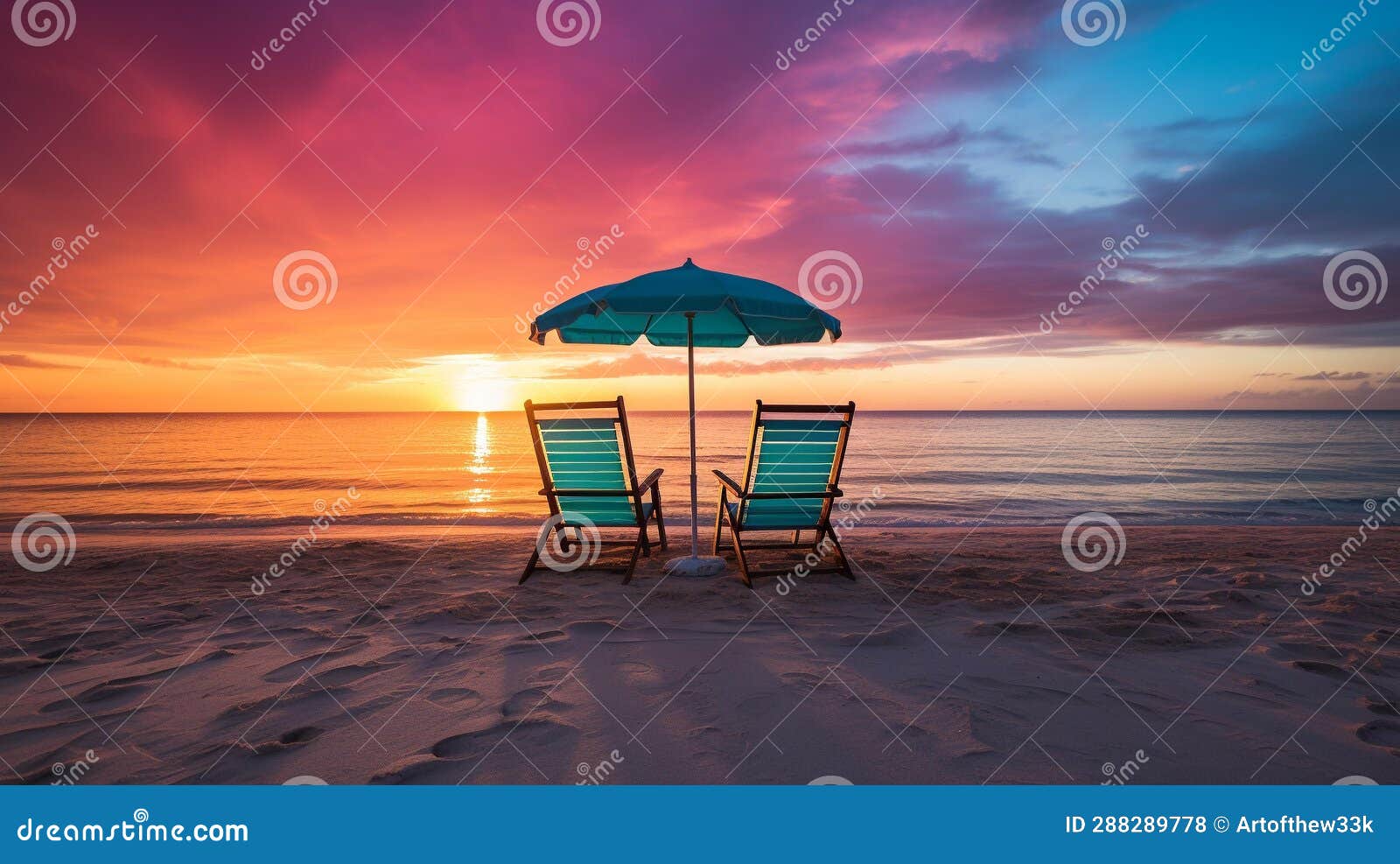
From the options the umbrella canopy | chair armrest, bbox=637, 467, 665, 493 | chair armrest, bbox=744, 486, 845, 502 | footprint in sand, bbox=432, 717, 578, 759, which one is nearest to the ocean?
the umbrella canopy

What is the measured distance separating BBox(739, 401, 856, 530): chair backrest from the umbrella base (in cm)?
43

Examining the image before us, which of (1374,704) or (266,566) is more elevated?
(266,566)

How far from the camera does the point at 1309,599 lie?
435cm

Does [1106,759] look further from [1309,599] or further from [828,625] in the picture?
[1309,599]

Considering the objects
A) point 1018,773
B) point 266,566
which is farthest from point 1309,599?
point 266,566

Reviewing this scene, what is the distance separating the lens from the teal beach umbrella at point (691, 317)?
14.0 feet

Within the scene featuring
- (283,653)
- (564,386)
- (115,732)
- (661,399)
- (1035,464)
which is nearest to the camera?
(115,732)

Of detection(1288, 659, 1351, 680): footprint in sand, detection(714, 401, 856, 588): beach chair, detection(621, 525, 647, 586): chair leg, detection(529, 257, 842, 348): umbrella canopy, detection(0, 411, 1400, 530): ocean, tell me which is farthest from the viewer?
detection(0, 411, 1400, 530): ocean

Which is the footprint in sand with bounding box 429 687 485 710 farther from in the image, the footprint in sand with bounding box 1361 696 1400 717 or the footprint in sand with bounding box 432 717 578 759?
the footprint in sand with bounding box 1361 696 1400 717

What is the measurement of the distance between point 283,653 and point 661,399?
18211 mm

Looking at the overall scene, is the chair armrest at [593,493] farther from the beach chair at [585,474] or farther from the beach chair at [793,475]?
the beach chair at [793,475]

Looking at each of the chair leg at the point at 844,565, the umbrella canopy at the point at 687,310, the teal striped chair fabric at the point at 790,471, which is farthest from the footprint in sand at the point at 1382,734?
the umbrella canopy at the point at 687,310

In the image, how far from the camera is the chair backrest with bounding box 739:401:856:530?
4957 millimetres

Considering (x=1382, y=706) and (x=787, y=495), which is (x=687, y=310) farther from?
(x=1382, y=706)
